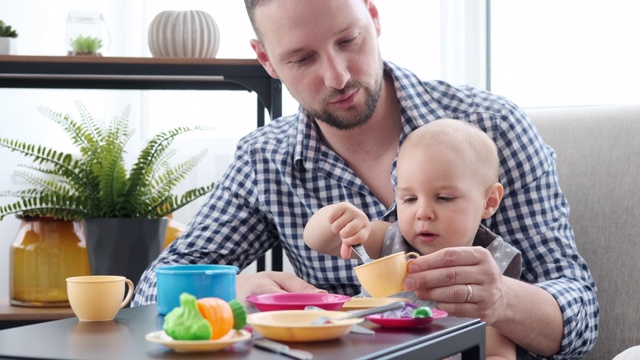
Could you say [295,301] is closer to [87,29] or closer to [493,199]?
[493,199]

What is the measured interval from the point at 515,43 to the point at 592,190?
1363 mm

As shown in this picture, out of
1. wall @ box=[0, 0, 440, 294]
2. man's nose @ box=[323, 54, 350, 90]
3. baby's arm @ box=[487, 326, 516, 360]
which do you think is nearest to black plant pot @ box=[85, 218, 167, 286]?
wall @ box=[0, 0, 440, 294]

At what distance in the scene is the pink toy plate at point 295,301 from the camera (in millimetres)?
1182

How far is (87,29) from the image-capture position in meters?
2.70

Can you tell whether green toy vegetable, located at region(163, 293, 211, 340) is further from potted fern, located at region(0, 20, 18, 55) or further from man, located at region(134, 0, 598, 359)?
potted fern, located at region(0, 20, 18, 55)

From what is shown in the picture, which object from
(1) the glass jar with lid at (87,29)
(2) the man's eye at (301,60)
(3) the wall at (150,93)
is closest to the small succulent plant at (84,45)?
(1) the glass jar with lid at (87,29)

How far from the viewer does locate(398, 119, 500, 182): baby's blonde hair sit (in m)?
1.65

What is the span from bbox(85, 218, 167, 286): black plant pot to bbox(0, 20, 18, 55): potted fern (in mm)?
578

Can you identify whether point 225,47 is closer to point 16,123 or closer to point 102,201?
point 16,123

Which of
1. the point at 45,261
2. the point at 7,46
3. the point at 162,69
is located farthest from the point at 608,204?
the point at 7,46

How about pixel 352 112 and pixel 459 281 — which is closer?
pixel 459 281

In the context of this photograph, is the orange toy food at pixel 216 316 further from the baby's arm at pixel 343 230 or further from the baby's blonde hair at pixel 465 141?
the baby's blonde hair at pixel 465 141

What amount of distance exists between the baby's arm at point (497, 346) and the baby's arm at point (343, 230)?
0.27 meters

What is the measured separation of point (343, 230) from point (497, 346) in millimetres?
399
